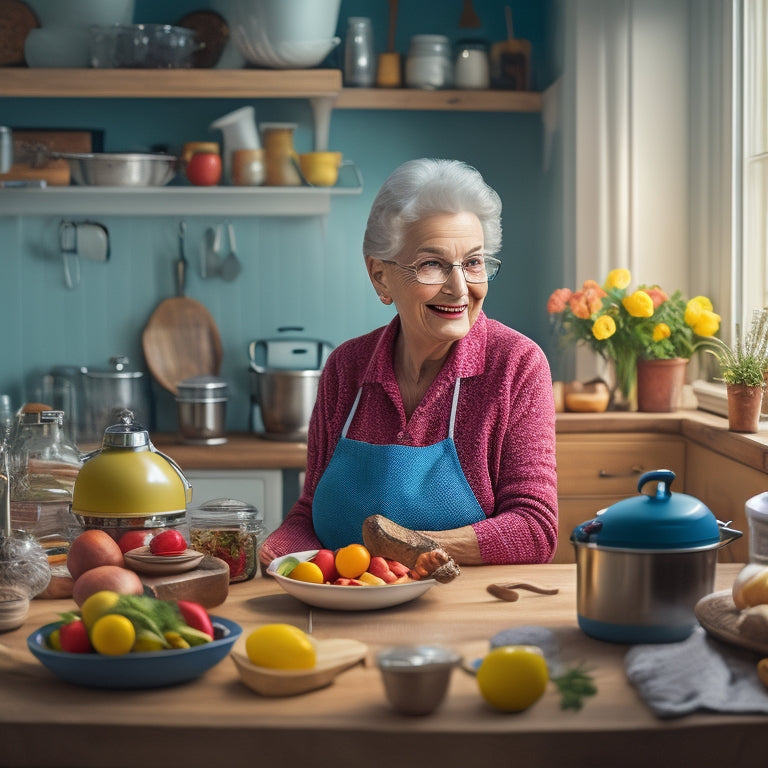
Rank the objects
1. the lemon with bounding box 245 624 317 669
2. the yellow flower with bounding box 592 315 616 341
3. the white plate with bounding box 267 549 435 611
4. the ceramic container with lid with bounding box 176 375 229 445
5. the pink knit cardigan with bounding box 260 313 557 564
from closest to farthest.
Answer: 1. the lemon with bounding box 245 624 317 669
2. the white plate with bounding box 267 549 435 611
3. the pink knit cardigan with bounding box 260 313 557 564
4. the yellow flower with bounding box 592 315 616 341
5. the ceramic container with lid with bounding box 176 375 229 445

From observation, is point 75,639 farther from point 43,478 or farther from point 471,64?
point 471,64

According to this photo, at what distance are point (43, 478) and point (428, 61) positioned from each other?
2.42 metres

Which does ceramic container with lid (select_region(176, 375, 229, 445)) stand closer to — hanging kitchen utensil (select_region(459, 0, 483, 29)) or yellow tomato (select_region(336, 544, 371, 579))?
hanging kitchen utensil (select_region(459, 0, 483, 29))

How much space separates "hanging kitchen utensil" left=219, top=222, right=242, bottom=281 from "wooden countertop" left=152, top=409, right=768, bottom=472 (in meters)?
0.58

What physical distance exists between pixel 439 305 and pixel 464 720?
1.10 meters

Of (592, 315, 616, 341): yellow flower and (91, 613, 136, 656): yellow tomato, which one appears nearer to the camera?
(91, 613, 136, 656): yellow tomato

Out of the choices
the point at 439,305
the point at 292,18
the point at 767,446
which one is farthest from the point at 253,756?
the point at 292,18

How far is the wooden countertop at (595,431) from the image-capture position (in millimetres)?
2641

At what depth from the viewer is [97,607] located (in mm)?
1159

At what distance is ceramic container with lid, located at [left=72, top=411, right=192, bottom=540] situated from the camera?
1524 millimetres

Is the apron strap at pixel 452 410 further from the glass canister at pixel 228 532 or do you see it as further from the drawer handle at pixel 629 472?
the drawer handle at pixel 629 472

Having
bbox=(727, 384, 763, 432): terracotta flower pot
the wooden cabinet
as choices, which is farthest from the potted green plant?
the wooden cabinet

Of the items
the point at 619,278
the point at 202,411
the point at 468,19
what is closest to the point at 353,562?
the point at 619,278

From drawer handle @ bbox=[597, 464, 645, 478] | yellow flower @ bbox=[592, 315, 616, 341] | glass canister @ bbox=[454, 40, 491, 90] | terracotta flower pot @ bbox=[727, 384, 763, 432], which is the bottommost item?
drawer handle @ bbox=[597, 464, 645, 478]
